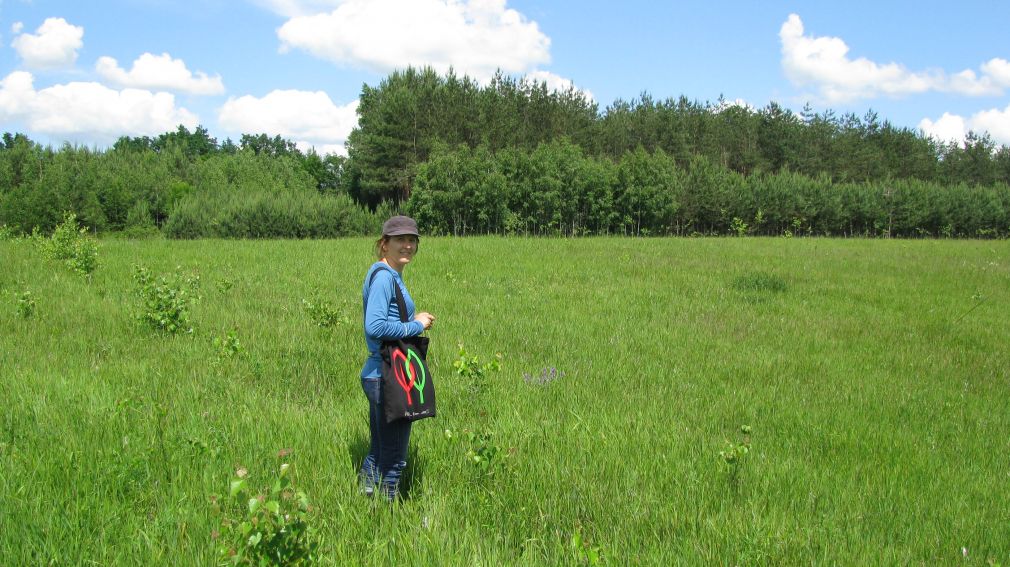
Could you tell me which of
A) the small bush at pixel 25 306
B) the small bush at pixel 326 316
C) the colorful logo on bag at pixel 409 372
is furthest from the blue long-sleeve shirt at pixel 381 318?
the small bush at pixel 25 306

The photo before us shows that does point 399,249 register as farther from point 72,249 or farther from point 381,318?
point 72,249

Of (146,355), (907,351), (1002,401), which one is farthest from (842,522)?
(146,355)

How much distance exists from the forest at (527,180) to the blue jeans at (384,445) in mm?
33200

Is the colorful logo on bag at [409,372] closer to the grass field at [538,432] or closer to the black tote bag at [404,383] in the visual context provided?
the black tote bag at [404,383]

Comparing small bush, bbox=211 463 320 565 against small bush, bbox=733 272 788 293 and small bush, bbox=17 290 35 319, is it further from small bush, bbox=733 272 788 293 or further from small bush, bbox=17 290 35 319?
small bush, bbox=733 272 788 293

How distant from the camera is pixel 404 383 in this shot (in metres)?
3.36

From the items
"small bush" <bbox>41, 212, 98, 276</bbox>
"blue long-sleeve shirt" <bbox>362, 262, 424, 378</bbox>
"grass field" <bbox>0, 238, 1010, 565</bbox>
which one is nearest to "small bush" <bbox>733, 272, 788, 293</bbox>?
"grass field" <bbox>0, 238, 1010, 565</bbox>

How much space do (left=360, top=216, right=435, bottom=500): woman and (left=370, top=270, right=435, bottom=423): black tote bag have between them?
0.25ft

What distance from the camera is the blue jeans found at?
3498 mm

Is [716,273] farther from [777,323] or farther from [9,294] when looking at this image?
[9,294]

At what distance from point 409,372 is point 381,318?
35cm

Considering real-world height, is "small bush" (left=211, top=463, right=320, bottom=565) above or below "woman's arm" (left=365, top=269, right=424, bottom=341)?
below

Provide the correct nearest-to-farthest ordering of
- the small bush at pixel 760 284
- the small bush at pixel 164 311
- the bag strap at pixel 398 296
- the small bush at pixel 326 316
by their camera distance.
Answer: the bag strap at pixel 398 296 < the small bush at pixel 164 311 < the small bush at pixel 326 316 < the small bush at pixel 760 284

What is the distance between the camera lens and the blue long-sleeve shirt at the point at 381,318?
3436 millimetres
